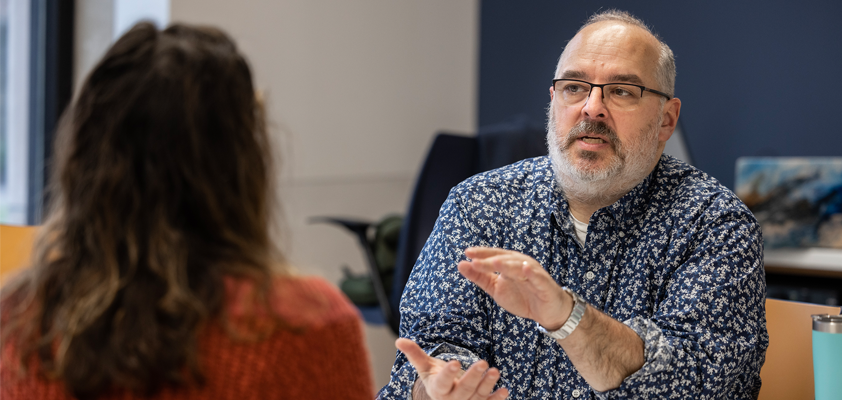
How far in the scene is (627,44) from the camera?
148cm

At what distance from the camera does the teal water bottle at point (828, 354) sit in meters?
1.00

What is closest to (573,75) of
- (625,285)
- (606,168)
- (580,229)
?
(606,168)

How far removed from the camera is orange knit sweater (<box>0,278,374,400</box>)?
0.63 metres

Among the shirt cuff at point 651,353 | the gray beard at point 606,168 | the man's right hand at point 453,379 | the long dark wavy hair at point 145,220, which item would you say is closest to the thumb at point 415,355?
the man's right hand at point 453,379

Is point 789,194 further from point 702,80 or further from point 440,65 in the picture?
point 440,65

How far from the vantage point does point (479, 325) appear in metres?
1.33

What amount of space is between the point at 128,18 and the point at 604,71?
1.86 m

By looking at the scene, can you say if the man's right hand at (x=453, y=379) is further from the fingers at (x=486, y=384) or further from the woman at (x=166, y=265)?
the woman at (x=166, y=265)

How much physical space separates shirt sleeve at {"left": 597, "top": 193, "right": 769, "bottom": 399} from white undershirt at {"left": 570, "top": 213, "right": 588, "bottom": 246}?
0.19 m

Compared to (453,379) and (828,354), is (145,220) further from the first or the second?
(828,354)

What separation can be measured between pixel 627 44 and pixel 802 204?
1.52 m

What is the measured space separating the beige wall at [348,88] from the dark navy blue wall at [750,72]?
62 centimetres

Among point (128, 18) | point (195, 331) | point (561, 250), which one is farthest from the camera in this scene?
point (128, 18)

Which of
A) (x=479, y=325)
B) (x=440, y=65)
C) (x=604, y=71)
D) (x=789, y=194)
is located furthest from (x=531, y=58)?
(x=479, y=325)
